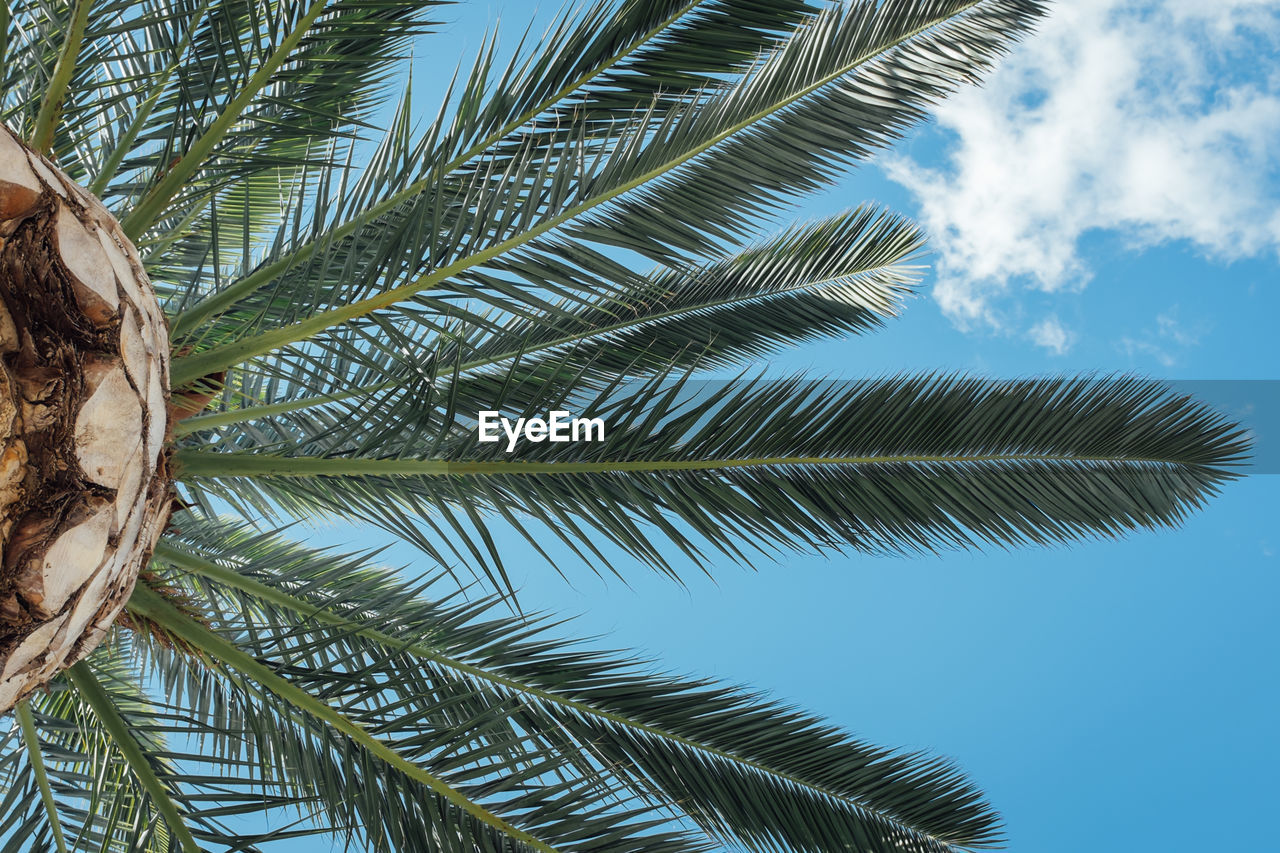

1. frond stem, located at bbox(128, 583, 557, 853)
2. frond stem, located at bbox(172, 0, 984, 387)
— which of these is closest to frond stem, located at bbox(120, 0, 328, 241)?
frond stem, located at bbox(172, 0, 984, 387)

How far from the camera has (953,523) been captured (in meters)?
2.87

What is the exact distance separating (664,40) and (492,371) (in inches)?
76.2

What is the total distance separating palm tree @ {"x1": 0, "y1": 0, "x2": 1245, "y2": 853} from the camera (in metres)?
2.24

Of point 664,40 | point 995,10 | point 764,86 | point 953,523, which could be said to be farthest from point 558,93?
point 953,523

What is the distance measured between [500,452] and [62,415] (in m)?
1.10

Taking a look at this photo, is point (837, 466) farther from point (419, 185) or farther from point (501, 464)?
point (419, 185)

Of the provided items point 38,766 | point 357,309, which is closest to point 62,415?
point 357,309

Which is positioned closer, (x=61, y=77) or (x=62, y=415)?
(x=62, y=415)

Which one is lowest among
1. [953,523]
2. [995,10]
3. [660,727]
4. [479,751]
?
[479,751]

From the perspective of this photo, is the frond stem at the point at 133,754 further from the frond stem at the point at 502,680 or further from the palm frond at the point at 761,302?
the palm frond at the point at 761,302

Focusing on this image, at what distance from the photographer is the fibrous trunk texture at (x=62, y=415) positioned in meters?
1.78

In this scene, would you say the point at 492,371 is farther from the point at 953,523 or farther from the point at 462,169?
the point at 953,523

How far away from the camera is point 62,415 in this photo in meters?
1.82

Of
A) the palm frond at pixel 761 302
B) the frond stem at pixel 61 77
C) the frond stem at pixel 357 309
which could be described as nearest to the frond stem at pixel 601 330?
the palm frond at pixel 761 302
